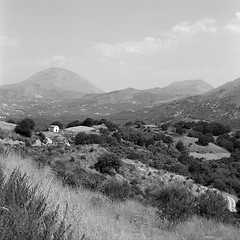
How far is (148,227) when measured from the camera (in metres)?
7.97

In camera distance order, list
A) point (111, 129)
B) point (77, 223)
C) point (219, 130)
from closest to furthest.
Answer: point (77, 223), point (111, 129), point (219, 130)

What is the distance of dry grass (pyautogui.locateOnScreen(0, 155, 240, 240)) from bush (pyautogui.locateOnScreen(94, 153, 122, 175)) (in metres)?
15.4

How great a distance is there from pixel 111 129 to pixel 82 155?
21.0 meters

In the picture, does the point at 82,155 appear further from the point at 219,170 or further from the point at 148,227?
the point at 148,227

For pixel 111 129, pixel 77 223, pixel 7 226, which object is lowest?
pixel 111 129

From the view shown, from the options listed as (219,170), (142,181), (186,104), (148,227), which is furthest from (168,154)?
(186,104)

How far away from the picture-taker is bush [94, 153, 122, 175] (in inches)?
1059

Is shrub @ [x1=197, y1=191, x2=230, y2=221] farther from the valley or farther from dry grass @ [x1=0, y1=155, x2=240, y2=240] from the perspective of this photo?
dry grass @ [x1=0, y1=155, x2=240, y2=240]

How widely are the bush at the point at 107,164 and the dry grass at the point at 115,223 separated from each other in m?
15.4

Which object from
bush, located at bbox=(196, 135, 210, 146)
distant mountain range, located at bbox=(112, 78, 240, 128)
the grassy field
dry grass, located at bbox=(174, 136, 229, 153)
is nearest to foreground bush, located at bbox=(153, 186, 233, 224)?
the grassy field

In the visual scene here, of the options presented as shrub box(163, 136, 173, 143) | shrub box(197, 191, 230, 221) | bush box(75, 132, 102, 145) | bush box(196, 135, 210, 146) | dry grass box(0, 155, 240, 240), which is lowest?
A: bush box(196, 135, 210, 146)

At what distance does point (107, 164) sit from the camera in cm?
2769

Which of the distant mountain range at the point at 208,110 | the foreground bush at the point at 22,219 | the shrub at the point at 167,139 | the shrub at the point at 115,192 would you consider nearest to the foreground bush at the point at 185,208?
the shrub at the point at 115,192

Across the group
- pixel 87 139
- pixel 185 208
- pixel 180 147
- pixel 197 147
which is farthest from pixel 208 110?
pixel 185 208
